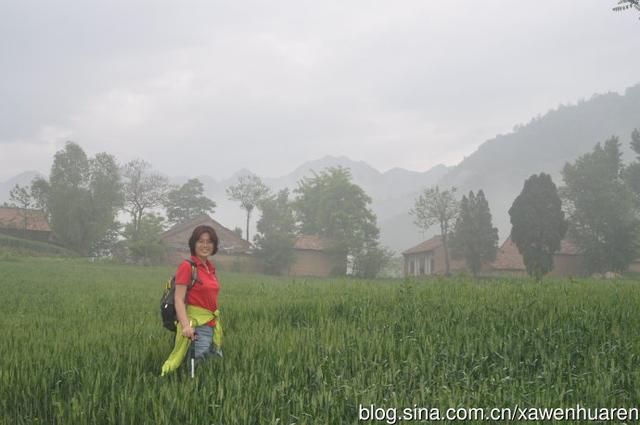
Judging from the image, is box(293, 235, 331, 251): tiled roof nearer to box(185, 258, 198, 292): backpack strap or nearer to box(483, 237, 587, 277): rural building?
box(483, 237, 587, 277): rural building

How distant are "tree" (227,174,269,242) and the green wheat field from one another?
234 feet

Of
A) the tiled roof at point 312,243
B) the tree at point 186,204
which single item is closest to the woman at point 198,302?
the tiled roof at point 312,243

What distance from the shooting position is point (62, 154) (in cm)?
6131

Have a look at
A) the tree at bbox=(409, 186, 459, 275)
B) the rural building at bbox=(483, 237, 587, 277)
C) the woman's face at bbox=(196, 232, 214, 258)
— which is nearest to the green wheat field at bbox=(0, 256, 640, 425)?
the woman's face at bbox=(196, 232, 214, 258)

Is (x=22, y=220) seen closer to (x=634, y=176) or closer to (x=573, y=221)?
(x=573, y=221)

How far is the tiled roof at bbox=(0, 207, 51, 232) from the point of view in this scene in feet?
205

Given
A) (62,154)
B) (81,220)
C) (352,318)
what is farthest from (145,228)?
(352,318)

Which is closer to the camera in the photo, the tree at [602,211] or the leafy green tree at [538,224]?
the leafy green tree at [538,224]

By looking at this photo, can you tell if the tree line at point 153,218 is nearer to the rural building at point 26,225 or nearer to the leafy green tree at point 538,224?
the rural building at point 26,225

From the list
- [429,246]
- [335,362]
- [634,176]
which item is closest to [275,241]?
[429,246]

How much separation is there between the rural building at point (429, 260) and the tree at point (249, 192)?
88.2ft

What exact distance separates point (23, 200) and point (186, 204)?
25.7 m

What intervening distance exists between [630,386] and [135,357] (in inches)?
215

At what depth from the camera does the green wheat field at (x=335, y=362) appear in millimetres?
4391
